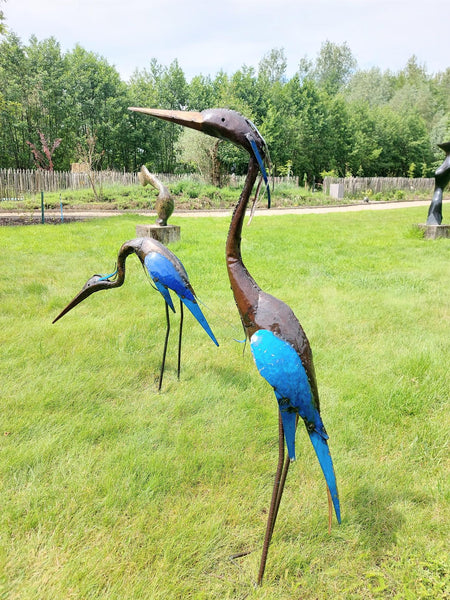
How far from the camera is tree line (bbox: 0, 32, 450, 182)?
27.7 meters

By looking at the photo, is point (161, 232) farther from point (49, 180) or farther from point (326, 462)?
point (49, 180)

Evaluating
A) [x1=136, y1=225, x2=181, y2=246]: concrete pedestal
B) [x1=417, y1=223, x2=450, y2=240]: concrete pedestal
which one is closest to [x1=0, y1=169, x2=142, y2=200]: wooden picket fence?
[x1=136, y1=225, x2=181, y2=246]: concrete pedestal

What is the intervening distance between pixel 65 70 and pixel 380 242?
2955 cm

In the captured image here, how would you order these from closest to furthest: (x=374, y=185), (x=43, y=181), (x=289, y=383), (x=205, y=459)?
(x=289, y=383) → (x=205, y=459) → (x=43, y=181) → (x=374, y=185)

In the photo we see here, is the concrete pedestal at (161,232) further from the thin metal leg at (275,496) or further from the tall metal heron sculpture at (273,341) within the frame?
the thin metal leg at (275,496)

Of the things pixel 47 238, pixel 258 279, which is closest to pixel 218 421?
pixel 258 279

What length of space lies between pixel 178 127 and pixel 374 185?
1611 cm

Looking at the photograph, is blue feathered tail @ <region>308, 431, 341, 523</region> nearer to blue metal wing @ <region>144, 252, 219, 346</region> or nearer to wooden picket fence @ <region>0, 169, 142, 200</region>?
blue metal wing @ <region>144, 252, 219, 346</region>

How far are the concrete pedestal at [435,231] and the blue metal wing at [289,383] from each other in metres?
9.51

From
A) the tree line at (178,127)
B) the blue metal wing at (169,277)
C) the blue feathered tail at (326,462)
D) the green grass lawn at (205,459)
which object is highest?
the tree line at (178,127)

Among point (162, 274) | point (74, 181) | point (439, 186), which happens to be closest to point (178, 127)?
point (74, 181)

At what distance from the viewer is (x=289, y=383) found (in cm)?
159

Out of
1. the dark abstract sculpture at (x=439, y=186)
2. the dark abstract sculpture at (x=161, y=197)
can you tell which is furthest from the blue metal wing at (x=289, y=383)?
the dark abstract sculpture at (x=439, y=186)

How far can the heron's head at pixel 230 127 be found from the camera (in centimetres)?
170
